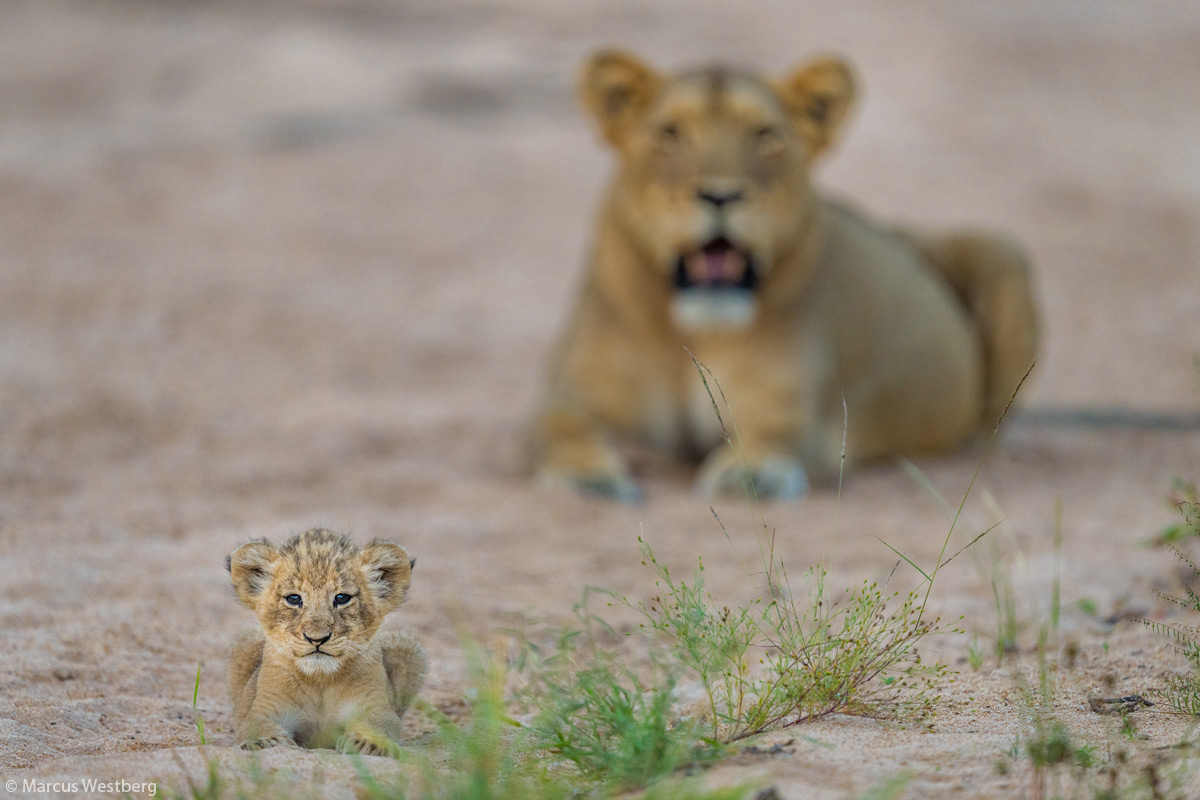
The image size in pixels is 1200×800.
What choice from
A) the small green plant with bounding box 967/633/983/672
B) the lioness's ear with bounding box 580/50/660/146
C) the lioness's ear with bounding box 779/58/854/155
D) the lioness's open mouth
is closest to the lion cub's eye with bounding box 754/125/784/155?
the lioness's ear with bounding box 779/58/854/155

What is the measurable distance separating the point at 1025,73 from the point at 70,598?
14148 mm

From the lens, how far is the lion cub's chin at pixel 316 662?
2527 millimetres

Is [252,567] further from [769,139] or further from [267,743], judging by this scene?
[769,139]

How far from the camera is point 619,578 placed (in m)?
4.38

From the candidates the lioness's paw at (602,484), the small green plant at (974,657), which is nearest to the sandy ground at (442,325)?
the small green plant at (974,657)

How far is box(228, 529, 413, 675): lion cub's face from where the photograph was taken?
2520 millimetres

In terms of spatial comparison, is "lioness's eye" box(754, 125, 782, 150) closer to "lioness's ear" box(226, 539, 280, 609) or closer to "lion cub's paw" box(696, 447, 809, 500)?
"lion cub's paw" box(696, 447, 809, 500)

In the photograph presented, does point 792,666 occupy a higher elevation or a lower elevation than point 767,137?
lower

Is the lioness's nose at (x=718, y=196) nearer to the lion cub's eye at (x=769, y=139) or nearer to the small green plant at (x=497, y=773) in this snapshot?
the lion cub's eye at (x=769, y=139)

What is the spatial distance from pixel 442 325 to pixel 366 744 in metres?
6.84

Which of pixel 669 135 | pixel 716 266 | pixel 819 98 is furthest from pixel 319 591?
pixel 819 98

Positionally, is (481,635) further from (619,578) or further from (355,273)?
(355,273)

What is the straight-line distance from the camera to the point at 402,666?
2717mm

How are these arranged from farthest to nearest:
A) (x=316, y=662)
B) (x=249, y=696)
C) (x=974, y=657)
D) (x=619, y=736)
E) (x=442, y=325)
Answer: (x=442, y=325), (x=974, y=657), (x=249, y=696), (x=316, y=662), (x=619, y=736)
